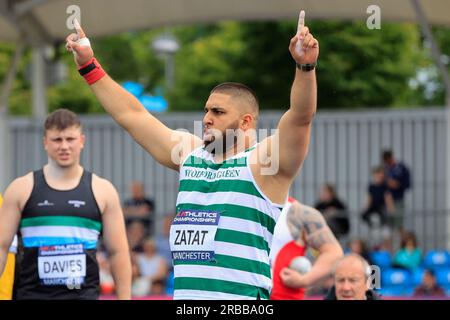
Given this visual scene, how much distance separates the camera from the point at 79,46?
605 cm

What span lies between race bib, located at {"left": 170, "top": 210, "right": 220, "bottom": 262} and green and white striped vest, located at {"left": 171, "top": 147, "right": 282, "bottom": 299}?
3 centimetres

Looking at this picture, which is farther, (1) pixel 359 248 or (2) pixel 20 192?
(1) pixel 359 248

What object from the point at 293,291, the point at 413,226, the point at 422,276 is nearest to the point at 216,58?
the point at 413,226

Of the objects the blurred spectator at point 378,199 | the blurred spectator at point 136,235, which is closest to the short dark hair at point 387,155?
the blurred spectator at point 378,199

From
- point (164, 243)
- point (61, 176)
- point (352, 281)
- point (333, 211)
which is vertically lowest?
point (352, 281)

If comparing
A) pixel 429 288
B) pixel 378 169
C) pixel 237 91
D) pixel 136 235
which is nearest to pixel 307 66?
pixel 237 91

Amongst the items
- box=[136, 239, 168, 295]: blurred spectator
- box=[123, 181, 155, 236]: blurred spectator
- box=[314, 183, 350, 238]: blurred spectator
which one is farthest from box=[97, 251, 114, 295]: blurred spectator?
box=[314, 183, 350, 238]: blurred spectator

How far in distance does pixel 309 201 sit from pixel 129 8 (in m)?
4.49

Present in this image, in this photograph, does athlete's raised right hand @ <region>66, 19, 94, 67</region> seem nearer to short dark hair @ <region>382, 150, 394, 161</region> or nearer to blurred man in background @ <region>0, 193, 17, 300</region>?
blurred man in background @ <region>0, 193, 17, 300</region>

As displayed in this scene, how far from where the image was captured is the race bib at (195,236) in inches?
218

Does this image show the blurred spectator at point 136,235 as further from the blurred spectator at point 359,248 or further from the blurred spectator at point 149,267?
the blurred spectator at point 359,248

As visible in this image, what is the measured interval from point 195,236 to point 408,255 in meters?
10.6

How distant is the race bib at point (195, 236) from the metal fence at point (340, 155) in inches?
485

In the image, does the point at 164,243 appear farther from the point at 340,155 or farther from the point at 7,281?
the point at 7,281
